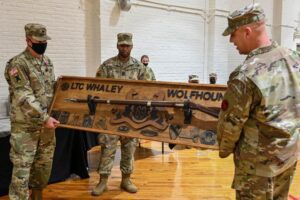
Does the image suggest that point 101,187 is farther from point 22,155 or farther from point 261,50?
point 261,50

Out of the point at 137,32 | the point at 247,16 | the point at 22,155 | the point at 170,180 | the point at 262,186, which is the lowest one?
the point at 170,180

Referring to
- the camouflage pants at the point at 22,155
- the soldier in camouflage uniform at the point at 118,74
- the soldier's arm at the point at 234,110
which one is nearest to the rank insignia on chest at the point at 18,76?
the camouflage pants at the point at 22,155

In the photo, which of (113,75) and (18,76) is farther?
(113,75)

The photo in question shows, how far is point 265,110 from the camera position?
64.2 inches

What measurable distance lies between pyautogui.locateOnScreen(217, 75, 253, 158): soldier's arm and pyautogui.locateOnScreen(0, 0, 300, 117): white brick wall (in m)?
3.73

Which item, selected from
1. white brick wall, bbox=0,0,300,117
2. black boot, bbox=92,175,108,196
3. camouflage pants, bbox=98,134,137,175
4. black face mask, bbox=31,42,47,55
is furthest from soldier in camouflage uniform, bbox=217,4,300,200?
white brick wall, bbox=0,0,300,117

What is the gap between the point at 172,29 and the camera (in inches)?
279

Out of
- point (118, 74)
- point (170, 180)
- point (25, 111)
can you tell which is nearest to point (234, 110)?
point (25, 111)

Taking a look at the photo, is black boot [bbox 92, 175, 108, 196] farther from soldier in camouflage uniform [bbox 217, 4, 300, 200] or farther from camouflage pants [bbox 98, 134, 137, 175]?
soldier in camouflage uniform [bbox 217, 4, 300, 200]

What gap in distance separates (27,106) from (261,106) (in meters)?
1.89

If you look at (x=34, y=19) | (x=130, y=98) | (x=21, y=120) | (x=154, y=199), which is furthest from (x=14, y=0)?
(x=154, y=199)

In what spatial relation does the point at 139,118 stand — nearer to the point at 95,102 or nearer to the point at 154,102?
the point at 154,102

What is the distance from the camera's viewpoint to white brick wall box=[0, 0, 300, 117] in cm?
479

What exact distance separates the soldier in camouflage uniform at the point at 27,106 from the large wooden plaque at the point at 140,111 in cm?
25
